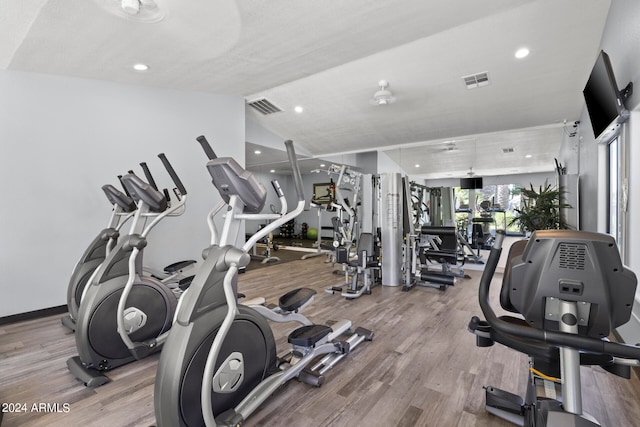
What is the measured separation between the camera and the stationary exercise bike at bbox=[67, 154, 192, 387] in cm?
211

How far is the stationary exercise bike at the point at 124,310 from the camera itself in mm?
2111

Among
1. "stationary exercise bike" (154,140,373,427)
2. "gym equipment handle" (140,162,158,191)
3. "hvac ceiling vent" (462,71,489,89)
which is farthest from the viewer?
"hvac ceiling vent" (462,71,489,89)

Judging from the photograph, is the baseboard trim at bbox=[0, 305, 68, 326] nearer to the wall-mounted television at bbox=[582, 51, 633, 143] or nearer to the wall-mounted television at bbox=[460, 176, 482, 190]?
the wall-mounted television at bbox=[582, 51, 633, 143]

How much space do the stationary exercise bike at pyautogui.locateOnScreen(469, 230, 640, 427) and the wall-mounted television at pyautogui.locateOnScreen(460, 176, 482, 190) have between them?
201 inches

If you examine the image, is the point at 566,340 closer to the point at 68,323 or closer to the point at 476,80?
the point at 68,323

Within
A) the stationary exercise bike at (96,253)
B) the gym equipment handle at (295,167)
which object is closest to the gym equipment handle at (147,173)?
the stationary exercise bike at (96,253)

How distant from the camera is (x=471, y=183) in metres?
5.80

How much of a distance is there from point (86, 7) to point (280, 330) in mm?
3243

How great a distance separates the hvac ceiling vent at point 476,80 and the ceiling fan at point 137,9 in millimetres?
3788

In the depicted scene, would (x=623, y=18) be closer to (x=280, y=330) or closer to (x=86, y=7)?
(x=280, y=330)

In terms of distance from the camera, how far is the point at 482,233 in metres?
5.83

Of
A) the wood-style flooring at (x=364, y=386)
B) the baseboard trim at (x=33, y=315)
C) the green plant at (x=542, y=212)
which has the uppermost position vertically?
the green plant at (x=542, y=212)

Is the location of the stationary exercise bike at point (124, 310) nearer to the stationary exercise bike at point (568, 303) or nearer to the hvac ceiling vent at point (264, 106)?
the stationary exercise bike at point (568, 303)

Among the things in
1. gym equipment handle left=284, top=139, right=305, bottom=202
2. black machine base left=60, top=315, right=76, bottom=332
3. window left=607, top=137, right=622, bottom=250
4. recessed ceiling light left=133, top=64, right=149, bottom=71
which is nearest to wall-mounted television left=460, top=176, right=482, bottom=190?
window left=607, top=137, right=622, bottom=250
